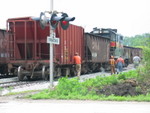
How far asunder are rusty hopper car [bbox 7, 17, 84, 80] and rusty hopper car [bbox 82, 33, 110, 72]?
5.45 m

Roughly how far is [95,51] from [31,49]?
9243mm

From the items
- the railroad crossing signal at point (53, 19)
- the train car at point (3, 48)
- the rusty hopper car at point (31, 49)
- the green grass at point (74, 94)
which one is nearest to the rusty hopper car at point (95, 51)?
the rusty hopper car at point (31, 49)

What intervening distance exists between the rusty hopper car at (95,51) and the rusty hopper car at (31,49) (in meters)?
5.45

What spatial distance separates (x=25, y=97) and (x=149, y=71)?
5.67 meters

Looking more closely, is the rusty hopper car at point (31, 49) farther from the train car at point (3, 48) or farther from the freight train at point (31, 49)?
the train car at point (3, 48)

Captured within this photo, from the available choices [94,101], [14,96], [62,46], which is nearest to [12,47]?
[62,46]

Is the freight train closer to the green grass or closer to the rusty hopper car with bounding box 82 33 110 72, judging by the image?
the rusty hopper car with bounding box 82 33 110 72

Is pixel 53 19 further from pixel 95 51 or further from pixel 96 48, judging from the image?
pixel 96 48

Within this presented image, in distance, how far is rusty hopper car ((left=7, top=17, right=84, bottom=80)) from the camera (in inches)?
819

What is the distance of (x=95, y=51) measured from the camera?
29391 mm

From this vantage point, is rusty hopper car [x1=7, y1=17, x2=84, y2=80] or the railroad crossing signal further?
rusty hopper car [x1=7, y1=17, x2=84, y2=80]

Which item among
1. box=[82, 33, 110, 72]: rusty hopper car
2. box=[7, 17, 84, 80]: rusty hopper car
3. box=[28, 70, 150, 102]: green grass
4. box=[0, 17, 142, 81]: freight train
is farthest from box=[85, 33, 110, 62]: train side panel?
box=[28, 70, 150, 102]: green grass

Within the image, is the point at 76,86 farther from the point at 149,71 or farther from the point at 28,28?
the point at 28,28

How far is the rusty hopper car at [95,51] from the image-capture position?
27506 mm
